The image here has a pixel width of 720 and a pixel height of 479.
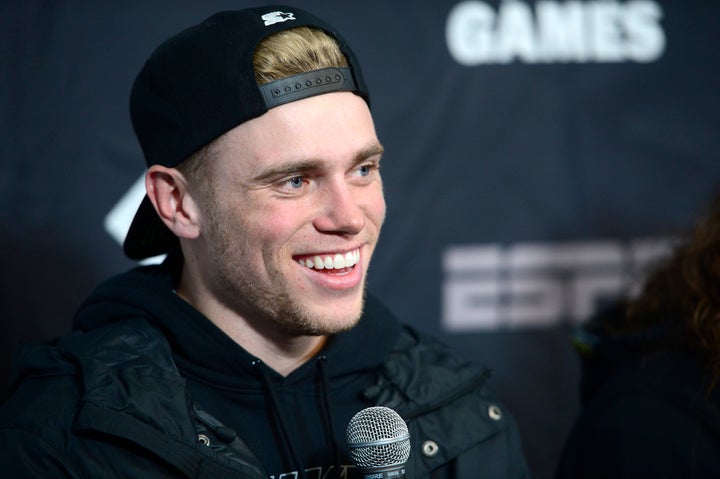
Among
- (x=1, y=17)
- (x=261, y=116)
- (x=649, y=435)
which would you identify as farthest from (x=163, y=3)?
(x=649, y=435)

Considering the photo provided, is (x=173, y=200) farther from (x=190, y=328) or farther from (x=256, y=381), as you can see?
(x=256, y=381)

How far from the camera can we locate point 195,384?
1.51m

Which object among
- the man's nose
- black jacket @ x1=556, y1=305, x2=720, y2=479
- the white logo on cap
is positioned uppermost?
the white logo on cap

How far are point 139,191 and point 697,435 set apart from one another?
1.23m

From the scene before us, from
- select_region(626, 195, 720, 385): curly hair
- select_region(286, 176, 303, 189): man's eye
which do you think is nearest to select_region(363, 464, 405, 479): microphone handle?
select_region(286, 176, 303, 189): man's eye

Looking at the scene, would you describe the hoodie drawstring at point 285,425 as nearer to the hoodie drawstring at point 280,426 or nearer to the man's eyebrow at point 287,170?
the hoodie drawstring at point 280,426

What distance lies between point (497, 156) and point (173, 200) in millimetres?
1000

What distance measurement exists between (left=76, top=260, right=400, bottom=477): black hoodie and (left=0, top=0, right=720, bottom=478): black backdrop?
51cm

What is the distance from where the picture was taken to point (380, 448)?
1.23m

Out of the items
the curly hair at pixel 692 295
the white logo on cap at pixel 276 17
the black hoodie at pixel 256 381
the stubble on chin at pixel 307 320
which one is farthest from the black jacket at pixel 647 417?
the white logo on cap at pixel 276 17

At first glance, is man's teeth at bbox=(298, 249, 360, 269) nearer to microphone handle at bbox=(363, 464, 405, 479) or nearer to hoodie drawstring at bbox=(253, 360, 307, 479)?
hoodie drawstring at bbox=(253, 360, 307, 479)

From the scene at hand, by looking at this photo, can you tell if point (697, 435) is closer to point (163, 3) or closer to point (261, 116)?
point (261, 116)

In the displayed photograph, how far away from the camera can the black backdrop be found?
2.02 m

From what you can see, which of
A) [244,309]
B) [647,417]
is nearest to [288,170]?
[244,309]
